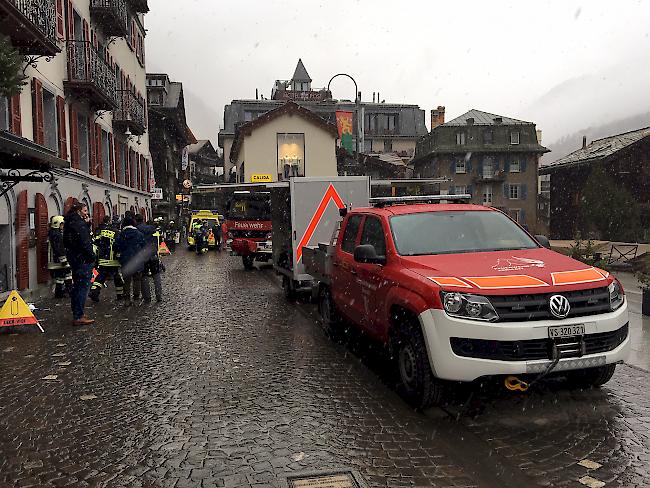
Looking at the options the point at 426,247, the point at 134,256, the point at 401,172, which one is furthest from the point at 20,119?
the point at 401,172

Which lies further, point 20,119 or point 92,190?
point 92,190

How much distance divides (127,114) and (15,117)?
12.7 metres

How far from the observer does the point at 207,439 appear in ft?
16.1

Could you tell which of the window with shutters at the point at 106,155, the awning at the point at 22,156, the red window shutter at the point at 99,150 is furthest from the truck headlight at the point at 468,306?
the window with shutters at the point at 106,155

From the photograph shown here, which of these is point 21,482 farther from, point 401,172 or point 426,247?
point 401,172

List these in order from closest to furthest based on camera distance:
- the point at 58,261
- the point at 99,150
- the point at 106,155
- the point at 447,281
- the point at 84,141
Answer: the point at 447,281, the point at 58,261, the point at 84,141, the point at 99,150, the point at 106,155

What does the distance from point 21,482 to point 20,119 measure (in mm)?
12157

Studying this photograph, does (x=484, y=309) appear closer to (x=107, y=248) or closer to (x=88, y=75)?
(x=107, y=248)

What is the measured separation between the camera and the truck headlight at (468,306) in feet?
16.4

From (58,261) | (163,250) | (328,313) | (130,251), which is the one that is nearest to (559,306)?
(328,313)

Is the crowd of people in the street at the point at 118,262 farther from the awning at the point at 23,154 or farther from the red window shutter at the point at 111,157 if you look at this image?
the red window shutter at the point at 111,157

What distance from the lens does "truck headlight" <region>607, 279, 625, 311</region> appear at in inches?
211

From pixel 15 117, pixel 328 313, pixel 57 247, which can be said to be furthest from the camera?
pixel 15 117

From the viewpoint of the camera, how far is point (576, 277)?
5328 millimetres
